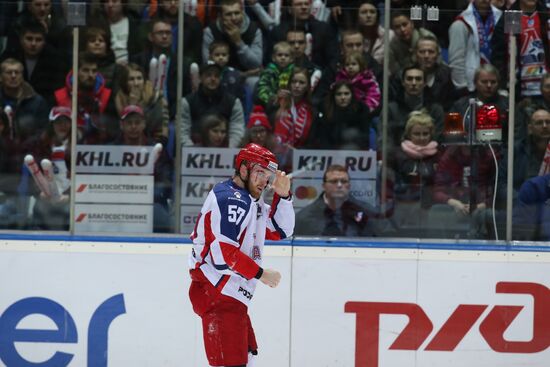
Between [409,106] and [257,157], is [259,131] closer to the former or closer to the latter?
[409,106]

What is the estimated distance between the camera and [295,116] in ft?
19.3

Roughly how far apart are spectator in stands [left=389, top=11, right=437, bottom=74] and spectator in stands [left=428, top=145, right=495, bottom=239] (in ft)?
1.85

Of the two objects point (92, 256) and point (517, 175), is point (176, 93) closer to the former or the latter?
point (92, 256)

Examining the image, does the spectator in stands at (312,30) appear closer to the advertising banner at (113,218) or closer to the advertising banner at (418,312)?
the advertising banner at (418,312)

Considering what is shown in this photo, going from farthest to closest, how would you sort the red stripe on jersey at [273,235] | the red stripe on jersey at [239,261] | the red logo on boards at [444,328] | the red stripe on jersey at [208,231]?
the red logo on boards at [444,328]
the red stripe on jersey at [273,235]
the red stripe on jersey at [208,231]
the red stripe on jersey at [239,261]

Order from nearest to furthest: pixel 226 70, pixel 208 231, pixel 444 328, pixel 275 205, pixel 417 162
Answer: pixel 208 231 < pixel 275 205 < pixel 444 328 < pixel 417 162 < pixel 226 70

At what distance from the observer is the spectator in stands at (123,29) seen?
5.95m

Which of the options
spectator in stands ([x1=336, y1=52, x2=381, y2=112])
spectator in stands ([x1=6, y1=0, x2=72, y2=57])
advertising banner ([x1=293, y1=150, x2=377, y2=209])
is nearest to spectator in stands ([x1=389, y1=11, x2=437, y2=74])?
spectator in stands ([x1=336, y1=52, x2=381, y2=112])

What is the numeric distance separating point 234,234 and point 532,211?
206 cm

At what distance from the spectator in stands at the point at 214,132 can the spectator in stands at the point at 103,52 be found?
22.4 inches

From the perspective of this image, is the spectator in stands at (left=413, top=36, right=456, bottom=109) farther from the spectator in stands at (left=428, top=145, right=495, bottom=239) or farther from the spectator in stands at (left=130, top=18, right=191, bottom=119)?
the spectator in stands at (left=130, top=18, right=191, bottom=119)

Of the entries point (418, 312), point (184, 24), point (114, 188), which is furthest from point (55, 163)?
point (418, 312)

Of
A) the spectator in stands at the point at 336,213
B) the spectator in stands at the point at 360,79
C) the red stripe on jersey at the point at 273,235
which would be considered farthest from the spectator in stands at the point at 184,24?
the red stripe on jersey at the point at 273,235

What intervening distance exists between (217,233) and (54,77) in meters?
1.85
